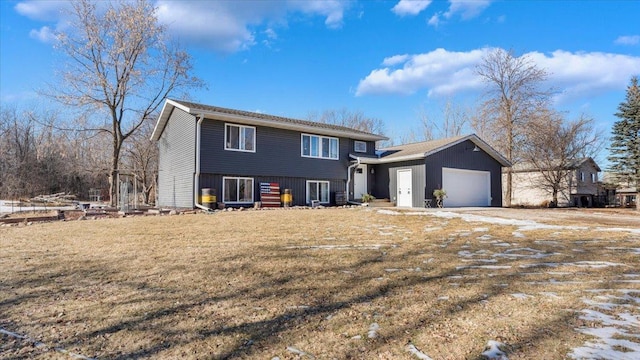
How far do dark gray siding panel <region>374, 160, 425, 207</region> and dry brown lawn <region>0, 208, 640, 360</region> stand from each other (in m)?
10.3

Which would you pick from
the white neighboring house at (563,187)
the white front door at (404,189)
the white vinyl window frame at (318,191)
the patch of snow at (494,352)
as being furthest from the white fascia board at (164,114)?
the white neighboring house at (563,187)

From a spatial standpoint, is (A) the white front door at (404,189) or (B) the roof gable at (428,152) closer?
(B) the roof gable at (428,152)

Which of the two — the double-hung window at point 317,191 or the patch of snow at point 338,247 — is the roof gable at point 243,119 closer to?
the double-hung window at point 317,191

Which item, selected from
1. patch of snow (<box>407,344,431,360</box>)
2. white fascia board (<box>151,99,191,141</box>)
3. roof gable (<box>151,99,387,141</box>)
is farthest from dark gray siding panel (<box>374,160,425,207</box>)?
patch of snow (<box>407,344,431,360</box>)

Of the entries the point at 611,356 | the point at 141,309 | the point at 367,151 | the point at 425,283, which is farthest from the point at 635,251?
the point at 367,151

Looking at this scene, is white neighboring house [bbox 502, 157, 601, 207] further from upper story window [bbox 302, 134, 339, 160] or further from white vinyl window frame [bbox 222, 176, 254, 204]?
white vinyl window frame [bbox 222, 176, 254, 204]

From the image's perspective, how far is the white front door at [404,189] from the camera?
18.3m

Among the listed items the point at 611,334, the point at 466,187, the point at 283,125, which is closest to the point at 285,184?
the point at 283,125

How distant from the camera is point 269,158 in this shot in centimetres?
1675

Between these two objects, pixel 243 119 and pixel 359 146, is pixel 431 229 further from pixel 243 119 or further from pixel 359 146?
pixel 359 146

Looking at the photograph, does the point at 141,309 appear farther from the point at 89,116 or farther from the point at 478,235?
the point at 89,116

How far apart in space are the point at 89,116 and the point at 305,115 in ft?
77.8

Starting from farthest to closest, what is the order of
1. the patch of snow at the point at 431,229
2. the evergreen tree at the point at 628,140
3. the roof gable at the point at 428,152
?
the evergreen tree at the point at 628,140 → the roof gable at the point at 428,152 → the patch of snow at the point at 431,229

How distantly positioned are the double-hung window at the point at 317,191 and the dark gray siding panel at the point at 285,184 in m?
0.22
